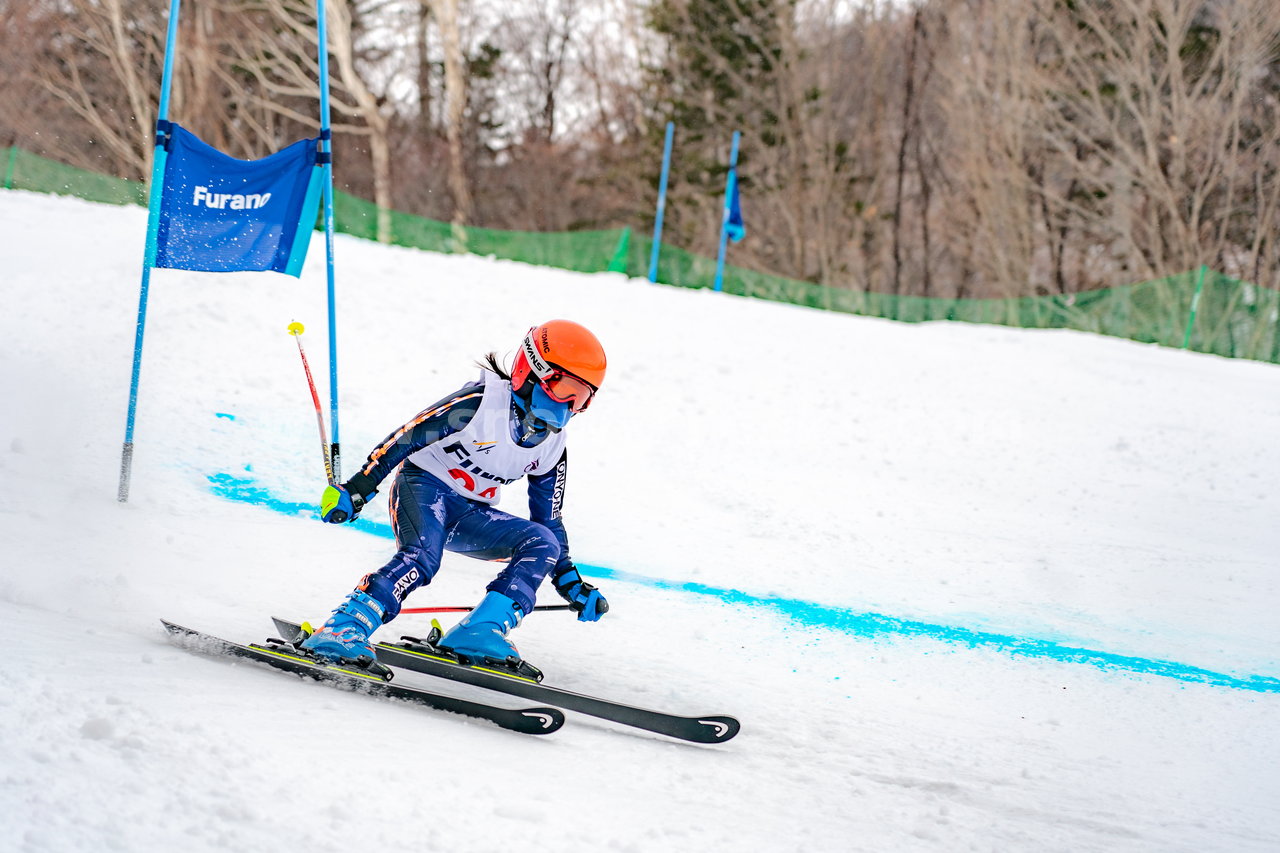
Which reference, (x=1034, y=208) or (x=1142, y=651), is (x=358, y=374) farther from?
(x=1034, y=208)

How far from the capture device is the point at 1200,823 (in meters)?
3.53

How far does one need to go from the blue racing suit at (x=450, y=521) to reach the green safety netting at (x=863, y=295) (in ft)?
42.0

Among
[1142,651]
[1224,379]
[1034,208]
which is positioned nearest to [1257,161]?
[1034,208]

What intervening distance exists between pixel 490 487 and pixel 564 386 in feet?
1.86

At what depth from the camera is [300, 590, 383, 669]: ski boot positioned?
143 inches

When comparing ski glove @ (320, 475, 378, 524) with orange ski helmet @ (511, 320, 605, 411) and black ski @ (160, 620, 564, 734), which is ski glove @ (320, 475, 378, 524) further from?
orange ski helmet @ (511, 320, 605, 411)

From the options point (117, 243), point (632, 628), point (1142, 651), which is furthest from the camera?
point (117, 243)

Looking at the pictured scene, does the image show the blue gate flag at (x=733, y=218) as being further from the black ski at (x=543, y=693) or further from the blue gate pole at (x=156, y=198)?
the black ski at (x=543, y=693)

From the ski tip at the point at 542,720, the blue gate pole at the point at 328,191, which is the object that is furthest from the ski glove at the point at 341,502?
the blue gate pole at the point at 328,191

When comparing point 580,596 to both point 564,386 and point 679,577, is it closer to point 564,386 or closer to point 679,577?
point 564,386

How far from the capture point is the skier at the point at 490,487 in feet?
12.9

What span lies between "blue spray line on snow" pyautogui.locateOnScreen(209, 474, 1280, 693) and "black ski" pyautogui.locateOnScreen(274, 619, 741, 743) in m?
2.30

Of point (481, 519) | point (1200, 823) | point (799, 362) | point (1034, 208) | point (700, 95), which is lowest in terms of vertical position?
point (1200, 823)

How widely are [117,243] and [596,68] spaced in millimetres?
25264
